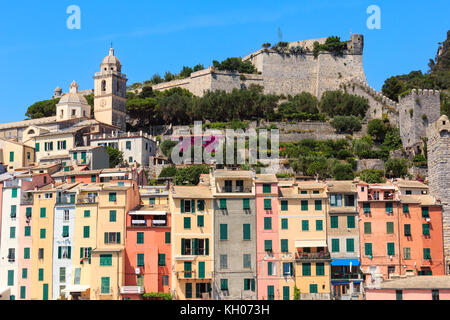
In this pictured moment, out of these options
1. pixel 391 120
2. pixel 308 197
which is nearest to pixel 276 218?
pixel 308 197

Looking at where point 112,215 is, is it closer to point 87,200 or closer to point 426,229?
point 87,200

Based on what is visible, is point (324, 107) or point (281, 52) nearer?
point (324, 107)

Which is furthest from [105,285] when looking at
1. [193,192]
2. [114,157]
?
[114,157]

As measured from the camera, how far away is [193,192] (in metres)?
59.3

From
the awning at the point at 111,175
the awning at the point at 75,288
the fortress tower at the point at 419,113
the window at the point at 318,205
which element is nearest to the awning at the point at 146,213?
the awning at the point at 75,288

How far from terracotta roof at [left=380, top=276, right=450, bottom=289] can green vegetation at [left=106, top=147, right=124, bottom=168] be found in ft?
131

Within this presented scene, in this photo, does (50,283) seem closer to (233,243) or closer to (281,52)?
(233,243)

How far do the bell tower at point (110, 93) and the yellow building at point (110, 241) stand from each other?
3849 centimetres

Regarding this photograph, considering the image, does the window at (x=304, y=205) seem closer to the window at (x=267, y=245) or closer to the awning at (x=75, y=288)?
the window at (x=267, y=245)

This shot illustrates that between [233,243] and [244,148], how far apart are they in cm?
3285

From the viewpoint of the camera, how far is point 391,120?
341 ft

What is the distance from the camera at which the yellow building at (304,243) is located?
184 feet

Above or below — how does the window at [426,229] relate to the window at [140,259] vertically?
above

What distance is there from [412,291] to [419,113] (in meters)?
50.5
